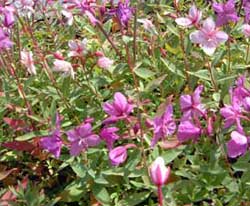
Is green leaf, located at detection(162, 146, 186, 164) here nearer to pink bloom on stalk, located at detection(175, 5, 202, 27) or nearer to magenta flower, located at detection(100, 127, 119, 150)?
magenta flower, located at detection(100, 127, 119, 150)

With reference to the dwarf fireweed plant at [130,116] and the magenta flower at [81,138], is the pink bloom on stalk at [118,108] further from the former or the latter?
the magenta flower at [81,138]

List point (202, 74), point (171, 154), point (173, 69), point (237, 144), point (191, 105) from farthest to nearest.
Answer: point (173, 69), point (202, 74), point (171, 154), point (191, 105), point (237, 144)

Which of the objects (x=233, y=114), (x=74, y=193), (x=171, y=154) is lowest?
(x=74, y=193)

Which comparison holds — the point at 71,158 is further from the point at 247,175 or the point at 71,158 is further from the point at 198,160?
the point at 247,175

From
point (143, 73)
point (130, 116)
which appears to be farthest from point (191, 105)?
point (143, 73)

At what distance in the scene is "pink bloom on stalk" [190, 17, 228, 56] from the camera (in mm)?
1671

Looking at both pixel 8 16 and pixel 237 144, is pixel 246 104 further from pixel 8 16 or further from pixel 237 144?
pixel 8 16

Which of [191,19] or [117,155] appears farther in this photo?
[191,19]

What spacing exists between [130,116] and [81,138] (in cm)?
13

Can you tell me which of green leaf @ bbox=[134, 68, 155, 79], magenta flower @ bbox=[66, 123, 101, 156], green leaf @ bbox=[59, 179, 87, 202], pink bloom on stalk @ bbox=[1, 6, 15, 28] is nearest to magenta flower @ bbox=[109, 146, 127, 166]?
magenta flower @ bbox=[66, 123, 101, 156]

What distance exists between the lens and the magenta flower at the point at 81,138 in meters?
1.53

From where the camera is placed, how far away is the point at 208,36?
1681 mm

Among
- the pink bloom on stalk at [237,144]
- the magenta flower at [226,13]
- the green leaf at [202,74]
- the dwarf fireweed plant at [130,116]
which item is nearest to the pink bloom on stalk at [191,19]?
the dwarf fireweed plant at [130,116]

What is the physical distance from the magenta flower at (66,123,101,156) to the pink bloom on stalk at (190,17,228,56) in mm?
387
